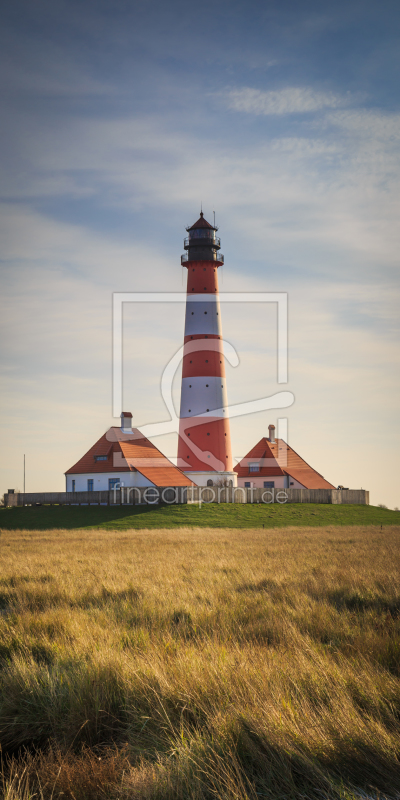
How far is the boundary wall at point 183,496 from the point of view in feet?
152

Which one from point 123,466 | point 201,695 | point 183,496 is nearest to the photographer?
point 201,695

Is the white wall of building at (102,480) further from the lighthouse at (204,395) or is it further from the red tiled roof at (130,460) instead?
the lighthouse at (204,395)

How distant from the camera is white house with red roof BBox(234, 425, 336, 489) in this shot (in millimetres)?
58938

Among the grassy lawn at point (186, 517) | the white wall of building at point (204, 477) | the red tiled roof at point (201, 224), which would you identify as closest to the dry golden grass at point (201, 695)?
the grassy lawn at point (186, 517)

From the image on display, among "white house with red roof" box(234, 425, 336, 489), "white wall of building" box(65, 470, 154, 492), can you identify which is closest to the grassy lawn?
"white wall of building" box(65, 470, 154, 492)

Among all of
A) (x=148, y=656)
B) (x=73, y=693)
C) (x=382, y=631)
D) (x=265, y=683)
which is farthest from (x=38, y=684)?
(x=382, y=631)

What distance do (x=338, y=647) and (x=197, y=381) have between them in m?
43.3

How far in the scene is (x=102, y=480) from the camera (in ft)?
165

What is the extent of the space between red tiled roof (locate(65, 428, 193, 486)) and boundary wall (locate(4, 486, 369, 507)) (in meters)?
1.76

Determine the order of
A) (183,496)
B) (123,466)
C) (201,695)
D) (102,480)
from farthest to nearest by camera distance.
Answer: (102,480) → (123,466) → (183,496) → (201,695)

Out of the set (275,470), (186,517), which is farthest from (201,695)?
(275,470)

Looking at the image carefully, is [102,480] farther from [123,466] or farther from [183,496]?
[183,496]

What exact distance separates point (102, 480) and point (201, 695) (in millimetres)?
46433

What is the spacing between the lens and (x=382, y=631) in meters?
7.30
